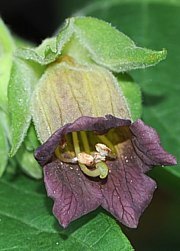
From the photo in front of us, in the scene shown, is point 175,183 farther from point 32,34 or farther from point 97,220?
point 32,34

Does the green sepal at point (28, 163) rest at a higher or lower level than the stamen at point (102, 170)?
lower

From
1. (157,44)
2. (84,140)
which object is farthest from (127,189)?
(157,44)

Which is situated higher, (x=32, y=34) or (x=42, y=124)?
(x=42, y=124)

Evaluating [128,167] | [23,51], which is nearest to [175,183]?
[128,167]

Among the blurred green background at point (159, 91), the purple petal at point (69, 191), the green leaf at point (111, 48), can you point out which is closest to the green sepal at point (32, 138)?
the purple petal at point (69, 191)

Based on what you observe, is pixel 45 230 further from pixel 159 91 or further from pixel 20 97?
pixel 159 91

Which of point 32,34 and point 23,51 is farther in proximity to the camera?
point 32,34

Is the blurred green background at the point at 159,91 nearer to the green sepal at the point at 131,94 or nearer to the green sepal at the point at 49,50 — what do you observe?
the green sepal at the point at 131,94
